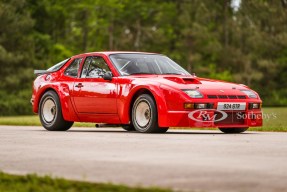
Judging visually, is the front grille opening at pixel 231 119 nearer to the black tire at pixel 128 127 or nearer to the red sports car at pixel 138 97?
the red sports car at pixel 138 97

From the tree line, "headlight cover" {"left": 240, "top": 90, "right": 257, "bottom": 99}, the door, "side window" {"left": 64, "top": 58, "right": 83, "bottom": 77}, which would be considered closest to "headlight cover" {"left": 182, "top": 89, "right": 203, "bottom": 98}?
"headlight cover" {"left": 240, "top": 90, "right": 257, "bottom": 99}

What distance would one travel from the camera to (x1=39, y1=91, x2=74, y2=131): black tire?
1675cm

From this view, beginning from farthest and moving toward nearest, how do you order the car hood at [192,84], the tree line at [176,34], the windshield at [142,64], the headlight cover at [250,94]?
1. the tree line at [176,34]
2. the windshield at [142,64]
3. the headlight cover at [250,94]
4. the car hood at [192,84]

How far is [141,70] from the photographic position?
52.3ft

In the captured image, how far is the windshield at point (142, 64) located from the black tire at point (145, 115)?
36.4 inches

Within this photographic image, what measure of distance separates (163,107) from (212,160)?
18.6ft

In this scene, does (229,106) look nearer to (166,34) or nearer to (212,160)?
(212,160)

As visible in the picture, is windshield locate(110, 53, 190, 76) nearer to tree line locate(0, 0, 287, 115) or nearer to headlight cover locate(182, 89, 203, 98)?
headlight cover locate(182, 89, 203, 98)

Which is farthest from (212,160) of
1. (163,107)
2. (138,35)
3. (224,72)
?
(138,35)

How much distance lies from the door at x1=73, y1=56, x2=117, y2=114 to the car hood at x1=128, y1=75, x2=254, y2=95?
66cm

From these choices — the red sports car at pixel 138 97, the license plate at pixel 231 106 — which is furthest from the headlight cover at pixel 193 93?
the license plate at pixel 231 106

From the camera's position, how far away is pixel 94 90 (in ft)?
52.5

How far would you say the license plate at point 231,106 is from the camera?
14.6m

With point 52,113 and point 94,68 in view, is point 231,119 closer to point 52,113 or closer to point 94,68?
point 94,68
